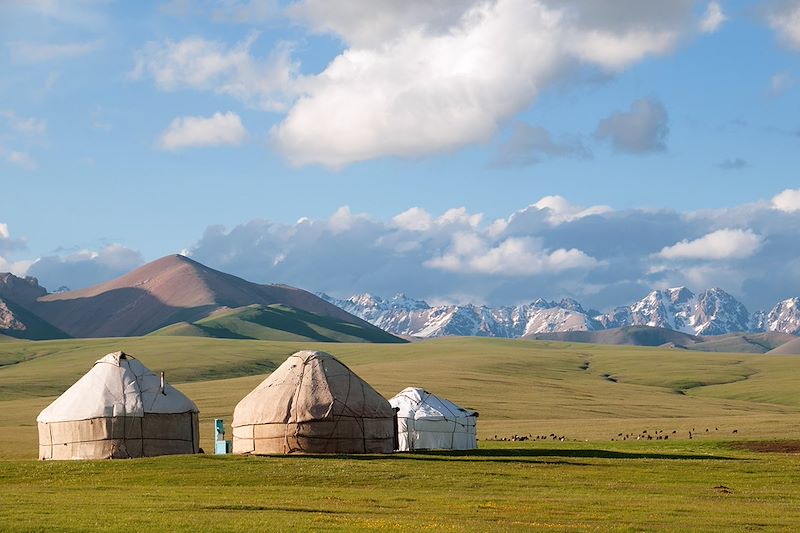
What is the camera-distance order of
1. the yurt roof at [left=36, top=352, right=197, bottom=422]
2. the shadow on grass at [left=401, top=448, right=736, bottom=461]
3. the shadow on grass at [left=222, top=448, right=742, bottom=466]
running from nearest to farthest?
the shadow on grass at [left=222, top=448, right=742, bottom=466] < the yurt roof at [left=36, top=352, right=197, bottom=422] < the shadow on grass at [left=401, top=448, right=736, bottom=461]

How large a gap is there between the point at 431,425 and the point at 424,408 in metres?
0.78

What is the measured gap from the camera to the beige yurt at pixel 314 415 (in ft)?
145

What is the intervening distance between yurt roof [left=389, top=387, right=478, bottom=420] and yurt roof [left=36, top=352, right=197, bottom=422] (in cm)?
1118

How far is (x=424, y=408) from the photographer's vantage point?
52188mm

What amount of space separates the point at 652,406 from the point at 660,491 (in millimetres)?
74753

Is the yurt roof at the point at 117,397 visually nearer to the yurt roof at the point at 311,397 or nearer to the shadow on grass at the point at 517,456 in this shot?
the yurt roof at the point at 311,397

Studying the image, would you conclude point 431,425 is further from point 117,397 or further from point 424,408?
point 117,397

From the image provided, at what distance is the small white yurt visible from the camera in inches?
2037

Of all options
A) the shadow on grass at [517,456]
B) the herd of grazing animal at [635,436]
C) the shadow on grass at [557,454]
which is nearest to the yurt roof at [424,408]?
the shadow on grass at [517,456]

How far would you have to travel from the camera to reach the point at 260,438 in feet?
147

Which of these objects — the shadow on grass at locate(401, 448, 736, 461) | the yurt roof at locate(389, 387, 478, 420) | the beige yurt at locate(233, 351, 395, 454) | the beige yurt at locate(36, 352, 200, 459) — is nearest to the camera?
the beige yurt at locate(36, 352, 200, 459)

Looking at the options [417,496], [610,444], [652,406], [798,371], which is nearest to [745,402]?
[652,406]

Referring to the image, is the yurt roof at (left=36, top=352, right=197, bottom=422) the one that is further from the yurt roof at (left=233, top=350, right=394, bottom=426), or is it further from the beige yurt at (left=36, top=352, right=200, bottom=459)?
the yurt roof at (left=233, top=350, right=394, bottom=426)

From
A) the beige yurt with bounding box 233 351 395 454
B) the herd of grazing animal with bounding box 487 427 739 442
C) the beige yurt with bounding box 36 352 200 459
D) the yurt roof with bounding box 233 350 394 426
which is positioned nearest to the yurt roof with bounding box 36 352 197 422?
the beige yurt with bounding box 36 352 200 459
